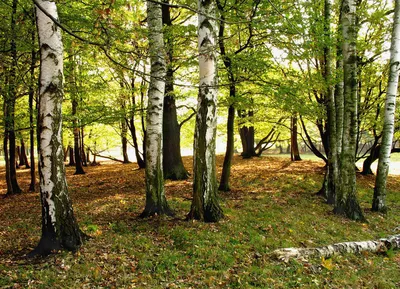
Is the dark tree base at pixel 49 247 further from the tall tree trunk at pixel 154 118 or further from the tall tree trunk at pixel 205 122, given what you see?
the tall tree trunk at pixel 205 122

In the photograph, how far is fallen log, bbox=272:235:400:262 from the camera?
5606mm

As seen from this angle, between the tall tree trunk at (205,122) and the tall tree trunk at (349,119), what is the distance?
14.8ft

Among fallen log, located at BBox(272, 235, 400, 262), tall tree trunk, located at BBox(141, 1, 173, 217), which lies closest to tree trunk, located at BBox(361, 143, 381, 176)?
fallen log, located at BBox(272, 235, 400, 262)

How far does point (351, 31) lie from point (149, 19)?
6.06 meters

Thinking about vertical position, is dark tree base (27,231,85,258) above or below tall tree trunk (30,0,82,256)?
below

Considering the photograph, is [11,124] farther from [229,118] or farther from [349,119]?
[349,119]

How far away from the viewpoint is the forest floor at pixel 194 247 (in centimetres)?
444

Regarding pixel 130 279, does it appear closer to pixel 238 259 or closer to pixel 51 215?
pixel 51 215

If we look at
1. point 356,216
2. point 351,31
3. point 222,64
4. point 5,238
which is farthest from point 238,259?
point 351,31

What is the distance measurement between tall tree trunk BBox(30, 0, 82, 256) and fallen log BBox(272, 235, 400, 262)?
14.0ft

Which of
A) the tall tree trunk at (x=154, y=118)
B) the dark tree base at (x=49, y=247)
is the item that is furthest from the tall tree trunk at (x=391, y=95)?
the dark tree base at (x=49, y=247)

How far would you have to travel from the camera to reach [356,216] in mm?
8930

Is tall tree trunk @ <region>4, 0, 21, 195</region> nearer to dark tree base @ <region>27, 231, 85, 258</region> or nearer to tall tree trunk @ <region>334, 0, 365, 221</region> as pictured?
dark tree base @ <region>27, 231, 85, 258</region>

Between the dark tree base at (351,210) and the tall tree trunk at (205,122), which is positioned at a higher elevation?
the tall tree trunk at (205,122)
